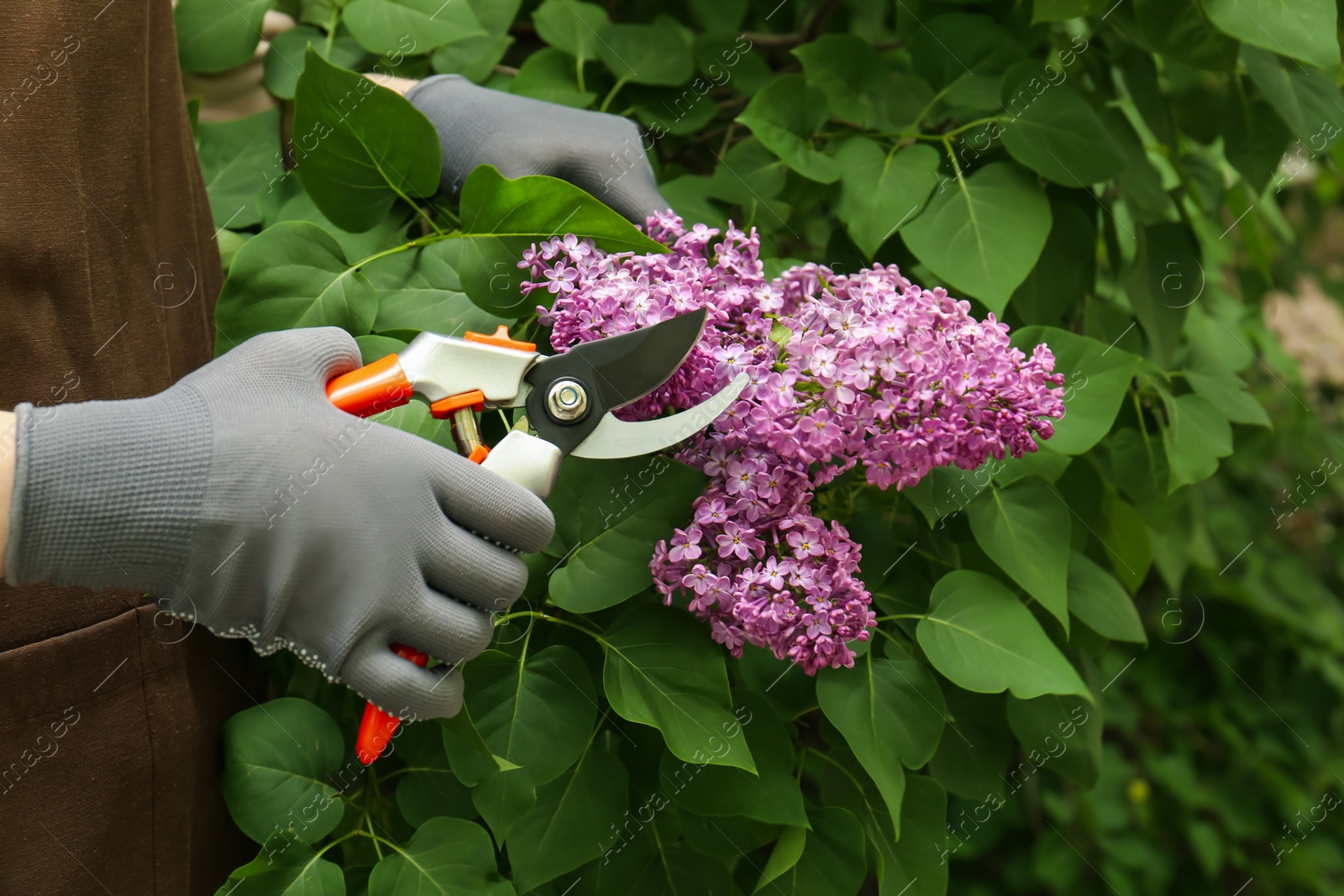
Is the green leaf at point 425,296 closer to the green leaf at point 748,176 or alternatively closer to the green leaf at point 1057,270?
the green leaf at point 748,176

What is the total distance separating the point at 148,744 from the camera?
544 mm

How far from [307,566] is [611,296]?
202mm

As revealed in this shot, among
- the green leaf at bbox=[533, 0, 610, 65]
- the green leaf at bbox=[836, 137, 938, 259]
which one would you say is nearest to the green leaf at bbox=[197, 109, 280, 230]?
the green leaf at bbox=[533, 0, 610, 65]

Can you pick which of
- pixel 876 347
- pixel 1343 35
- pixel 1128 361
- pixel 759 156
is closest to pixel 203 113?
pixel 759 156

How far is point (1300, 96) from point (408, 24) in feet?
2.33

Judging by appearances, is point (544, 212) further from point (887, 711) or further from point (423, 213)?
point (887, 711)

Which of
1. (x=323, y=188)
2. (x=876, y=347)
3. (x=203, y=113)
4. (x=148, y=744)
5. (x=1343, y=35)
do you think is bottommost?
(x=148, y=744)

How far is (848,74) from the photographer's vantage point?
72cm

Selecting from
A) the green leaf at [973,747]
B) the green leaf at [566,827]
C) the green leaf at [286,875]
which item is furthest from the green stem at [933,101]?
the green leaf at [286,875]

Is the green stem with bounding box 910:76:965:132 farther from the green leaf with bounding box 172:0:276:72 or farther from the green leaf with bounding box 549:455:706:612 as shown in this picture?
the green leaf with bounding box 172:0:276:72

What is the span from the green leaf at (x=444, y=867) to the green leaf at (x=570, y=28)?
1.95 ft

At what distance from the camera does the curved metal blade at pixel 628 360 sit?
18.2 inches

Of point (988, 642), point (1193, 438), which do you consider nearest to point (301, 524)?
point (988, 642)

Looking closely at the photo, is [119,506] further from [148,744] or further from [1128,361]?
[1128,361]
